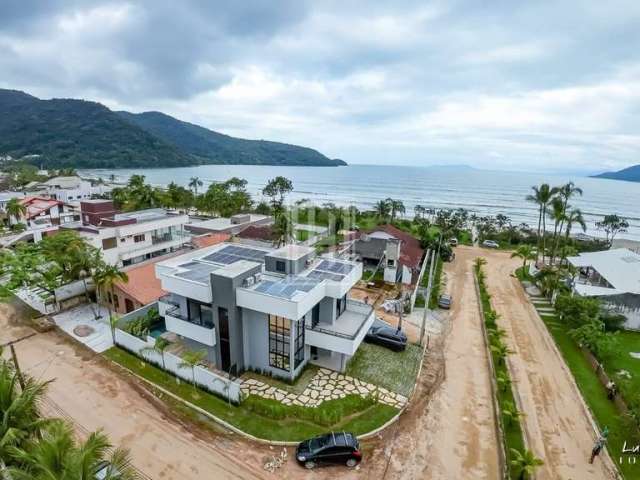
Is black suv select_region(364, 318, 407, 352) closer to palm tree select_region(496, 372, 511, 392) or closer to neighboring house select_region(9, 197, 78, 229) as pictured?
palm tree select_region(496, 372, 511, 392)

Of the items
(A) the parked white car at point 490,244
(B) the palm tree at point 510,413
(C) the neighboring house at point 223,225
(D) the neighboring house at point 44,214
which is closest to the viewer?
(B) the palm tree at point 510,413

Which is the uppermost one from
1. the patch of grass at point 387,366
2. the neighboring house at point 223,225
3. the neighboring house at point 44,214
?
the neighboring house at point 44,214

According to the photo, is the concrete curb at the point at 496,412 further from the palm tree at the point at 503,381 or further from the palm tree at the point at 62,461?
the palm tree at the point at 62,461

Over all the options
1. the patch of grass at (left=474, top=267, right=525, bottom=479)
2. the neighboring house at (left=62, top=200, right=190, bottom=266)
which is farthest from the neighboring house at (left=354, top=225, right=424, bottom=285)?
the neighboring house at (left=62, top=200, right=190, bottom=266)

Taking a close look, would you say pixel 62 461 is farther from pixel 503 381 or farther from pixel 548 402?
pixel 548 402

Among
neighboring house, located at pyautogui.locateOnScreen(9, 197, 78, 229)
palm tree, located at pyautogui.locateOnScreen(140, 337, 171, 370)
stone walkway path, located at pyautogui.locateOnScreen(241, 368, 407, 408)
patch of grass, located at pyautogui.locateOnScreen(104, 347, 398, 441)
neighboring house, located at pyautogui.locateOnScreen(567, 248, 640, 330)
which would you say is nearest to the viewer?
patch of grass, located at pyautogui.locateOnScreen(104, 347, 398, 441)

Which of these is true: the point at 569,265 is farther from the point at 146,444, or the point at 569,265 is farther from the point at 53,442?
the point at 53,442

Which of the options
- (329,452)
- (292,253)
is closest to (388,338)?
(292,253)

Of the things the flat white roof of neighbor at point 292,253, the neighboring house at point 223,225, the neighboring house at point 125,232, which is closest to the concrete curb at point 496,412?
the flat white roof of neighbor at point 292,253
